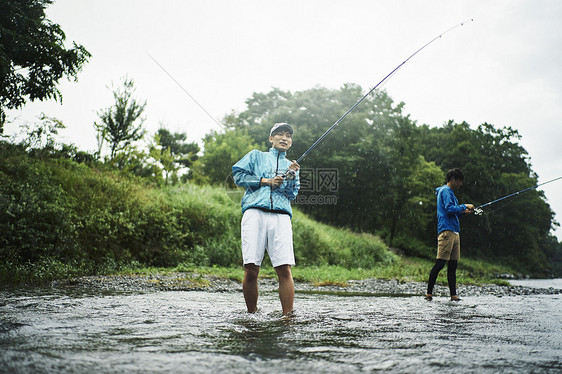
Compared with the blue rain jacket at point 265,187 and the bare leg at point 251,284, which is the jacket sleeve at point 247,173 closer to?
the blue rain jacket at point 265,187

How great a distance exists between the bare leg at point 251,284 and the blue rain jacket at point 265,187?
592 mm

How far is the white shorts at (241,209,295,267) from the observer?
4250 mm

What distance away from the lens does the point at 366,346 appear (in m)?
2.89

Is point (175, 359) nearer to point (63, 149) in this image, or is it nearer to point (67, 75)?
point (67, 75)

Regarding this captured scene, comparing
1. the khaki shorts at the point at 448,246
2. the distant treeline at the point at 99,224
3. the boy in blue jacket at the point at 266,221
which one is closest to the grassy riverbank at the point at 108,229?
the distant treeline at the point at 99,224

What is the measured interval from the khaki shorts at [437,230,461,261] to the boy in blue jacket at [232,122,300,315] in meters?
3.52

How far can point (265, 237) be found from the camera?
14.2 feet

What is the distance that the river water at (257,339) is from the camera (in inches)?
89.5

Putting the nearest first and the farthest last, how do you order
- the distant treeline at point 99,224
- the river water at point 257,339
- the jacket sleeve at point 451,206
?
the river water at point 257,339
the jacket sleeve at point 451,206
the distant treeline at point 99,224

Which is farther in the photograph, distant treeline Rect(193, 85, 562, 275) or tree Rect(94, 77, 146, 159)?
distant treeline Rect(193, 85, 562, 275)

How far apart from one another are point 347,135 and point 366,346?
32490 millimetres

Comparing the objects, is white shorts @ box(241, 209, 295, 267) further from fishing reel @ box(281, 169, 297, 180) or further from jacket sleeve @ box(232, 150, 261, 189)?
fishing reel @ box(281, 169, 297, 180)

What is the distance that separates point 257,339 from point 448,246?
4.78 meters

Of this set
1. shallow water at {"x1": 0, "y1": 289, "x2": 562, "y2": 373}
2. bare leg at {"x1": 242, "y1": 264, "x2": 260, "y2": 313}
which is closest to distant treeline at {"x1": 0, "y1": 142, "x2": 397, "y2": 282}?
shallow water at {"x1": 0, "y1": 289, "x2": 562, "y2": 373}
